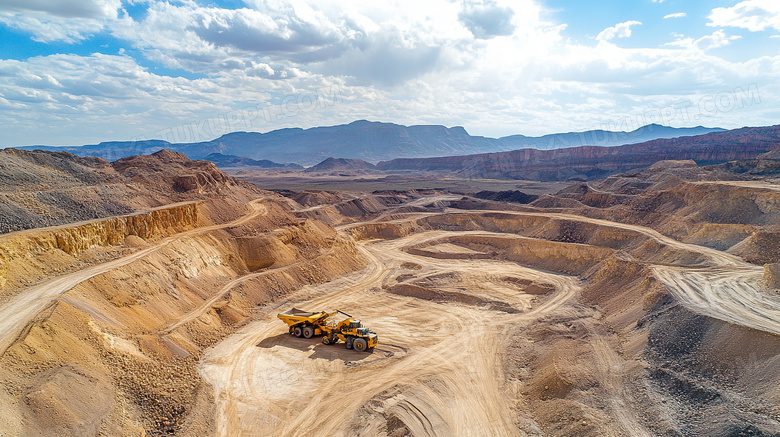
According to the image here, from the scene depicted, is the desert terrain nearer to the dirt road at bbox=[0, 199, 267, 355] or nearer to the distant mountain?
the dirt road at bbox=[0, 199, 267, 355]

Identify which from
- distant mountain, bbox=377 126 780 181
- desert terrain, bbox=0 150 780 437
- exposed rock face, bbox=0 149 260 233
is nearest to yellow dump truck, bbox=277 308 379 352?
desert terrain, bbox=0 150 780 437

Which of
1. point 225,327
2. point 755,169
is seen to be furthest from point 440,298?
point 755,169

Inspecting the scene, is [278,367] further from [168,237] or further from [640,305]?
[640,305]

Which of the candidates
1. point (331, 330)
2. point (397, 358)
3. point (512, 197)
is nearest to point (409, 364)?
point (397, 358)

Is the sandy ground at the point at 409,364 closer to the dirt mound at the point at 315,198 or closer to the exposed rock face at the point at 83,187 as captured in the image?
the exposed rock face at the point at 83,187

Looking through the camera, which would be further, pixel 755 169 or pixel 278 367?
pixel 755 169

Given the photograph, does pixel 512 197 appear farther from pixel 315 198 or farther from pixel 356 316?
pixel 356 316

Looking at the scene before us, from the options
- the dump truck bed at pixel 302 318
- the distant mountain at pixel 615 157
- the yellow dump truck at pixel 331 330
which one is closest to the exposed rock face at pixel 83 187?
the dump truck bed at pixel 302 318
